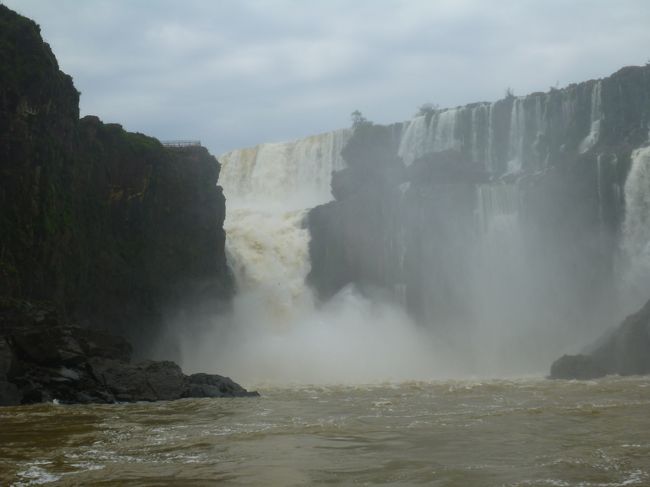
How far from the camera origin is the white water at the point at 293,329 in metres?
38.1

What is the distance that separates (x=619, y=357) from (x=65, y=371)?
71.4 ft

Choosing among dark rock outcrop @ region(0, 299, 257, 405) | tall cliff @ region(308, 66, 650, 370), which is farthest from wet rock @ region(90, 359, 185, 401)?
tall cliff @ region(308, 66, 650, 370)

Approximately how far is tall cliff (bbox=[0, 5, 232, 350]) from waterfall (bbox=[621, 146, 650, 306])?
20766 mm

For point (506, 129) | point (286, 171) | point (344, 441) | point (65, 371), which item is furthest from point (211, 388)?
point (286, 171)

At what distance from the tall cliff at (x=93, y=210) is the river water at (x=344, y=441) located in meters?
9.59

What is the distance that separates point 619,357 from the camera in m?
32.9

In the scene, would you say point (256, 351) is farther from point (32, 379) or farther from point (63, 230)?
point (32, 379)

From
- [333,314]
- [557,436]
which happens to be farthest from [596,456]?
[333,314]

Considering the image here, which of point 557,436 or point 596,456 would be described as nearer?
point 596,456

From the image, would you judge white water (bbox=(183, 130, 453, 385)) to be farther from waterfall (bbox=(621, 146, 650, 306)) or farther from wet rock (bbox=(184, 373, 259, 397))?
waterfall (bbox=(621, 146, 650, 306))

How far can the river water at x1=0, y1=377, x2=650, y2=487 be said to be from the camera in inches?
440

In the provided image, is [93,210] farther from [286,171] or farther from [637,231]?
[637,231]

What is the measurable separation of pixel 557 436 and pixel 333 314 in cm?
3055

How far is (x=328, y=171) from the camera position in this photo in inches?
2371
